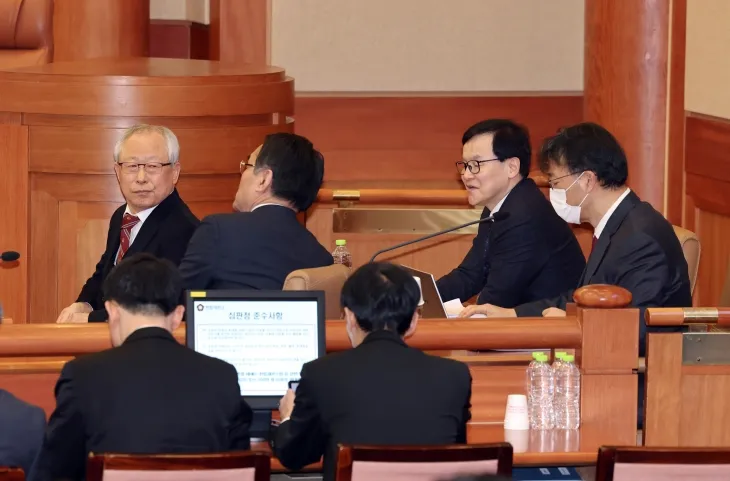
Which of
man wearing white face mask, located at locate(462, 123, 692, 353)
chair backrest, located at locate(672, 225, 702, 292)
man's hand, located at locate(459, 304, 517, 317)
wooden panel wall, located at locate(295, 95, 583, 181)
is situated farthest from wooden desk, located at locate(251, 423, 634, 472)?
→ wooden panel wall, located at locate(295, 95, 583, 181)

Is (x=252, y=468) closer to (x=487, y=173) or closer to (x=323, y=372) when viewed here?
(x=323, y=372)

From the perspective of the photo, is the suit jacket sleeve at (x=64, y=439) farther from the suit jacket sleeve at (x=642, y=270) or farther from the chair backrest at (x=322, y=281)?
the suit jacket sleeve at (x=642, y=270)

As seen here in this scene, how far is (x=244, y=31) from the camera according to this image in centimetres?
705

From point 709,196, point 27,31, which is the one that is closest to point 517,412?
point 709,196

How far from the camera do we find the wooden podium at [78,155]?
4.60 m

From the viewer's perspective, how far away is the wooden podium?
4598 millimetres

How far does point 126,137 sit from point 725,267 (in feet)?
9.19

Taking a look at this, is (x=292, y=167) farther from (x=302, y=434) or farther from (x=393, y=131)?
(x=393, y=131)

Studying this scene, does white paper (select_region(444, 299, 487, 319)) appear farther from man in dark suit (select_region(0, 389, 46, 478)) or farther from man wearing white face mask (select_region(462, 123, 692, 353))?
man in dark suit (select_region(0, 389, 46, 478))

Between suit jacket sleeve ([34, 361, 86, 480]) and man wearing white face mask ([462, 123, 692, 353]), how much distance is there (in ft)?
4.89

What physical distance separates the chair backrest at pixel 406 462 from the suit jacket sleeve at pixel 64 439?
0.52m

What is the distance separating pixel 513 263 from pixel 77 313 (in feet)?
4.49

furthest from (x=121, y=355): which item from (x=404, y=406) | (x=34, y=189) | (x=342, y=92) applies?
(x=342, y=92)

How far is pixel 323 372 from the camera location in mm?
2574
